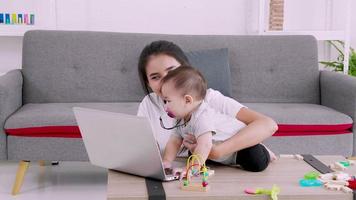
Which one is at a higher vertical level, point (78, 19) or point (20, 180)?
point (78, 19)

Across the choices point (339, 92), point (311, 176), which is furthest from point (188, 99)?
point (339, 92)

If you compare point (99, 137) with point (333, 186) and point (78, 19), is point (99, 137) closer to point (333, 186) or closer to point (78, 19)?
point (333, 186)

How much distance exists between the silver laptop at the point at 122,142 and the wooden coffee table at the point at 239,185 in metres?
0.03

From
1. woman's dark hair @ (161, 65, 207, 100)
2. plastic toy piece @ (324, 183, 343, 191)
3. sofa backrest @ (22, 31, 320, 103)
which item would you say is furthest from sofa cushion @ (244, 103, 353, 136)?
plastic toy piece @ (324, 183, 343, 191)

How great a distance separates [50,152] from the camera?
9.32 ft

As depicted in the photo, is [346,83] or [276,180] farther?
[346,83]

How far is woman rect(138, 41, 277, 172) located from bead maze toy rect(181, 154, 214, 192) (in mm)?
95

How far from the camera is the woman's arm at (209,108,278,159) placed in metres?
1.67

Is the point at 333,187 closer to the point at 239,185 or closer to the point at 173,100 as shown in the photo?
the point at 239,185

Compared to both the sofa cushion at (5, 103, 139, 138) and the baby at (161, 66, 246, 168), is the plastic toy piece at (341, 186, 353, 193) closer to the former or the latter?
the baby at (161, 66, 246, 168)

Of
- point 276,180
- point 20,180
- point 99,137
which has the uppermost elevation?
point 99,137

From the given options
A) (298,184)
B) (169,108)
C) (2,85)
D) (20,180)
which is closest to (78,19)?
(2,85)

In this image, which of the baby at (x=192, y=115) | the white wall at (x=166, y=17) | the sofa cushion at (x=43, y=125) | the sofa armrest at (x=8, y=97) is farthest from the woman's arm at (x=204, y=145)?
the white wall at (x=166, y=17)

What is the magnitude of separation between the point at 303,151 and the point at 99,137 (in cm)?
161
